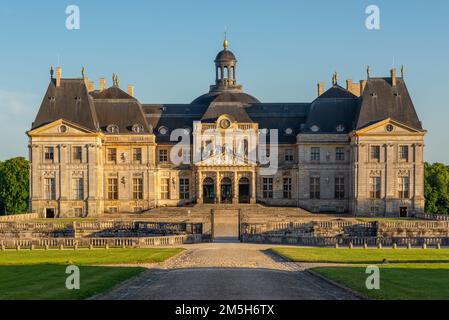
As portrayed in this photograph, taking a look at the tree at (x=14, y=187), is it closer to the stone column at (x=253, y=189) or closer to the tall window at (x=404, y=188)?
the stone column at (x=253, y=189)

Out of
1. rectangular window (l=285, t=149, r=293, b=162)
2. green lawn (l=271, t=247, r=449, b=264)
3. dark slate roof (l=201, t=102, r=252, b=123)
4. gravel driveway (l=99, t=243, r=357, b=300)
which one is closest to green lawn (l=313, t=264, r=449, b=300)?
gravel driveway (l=99, t=243, r=357, b=300)

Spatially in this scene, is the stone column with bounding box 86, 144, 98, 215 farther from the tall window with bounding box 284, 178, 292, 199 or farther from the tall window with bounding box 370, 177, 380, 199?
the tall window with bounding box 370, 177, 380, 199

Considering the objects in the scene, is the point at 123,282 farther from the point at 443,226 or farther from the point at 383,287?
the point at 443,226

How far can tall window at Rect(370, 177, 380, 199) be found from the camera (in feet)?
255

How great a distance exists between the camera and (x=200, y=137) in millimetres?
81062

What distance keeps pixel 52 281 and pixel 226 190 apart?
56.8m

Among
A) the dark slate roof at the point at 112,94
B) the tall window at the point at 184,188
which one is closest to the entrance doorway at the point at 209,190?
the tall window at the point at 184,188

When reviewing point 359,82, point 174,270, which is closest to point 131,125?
point 359,82

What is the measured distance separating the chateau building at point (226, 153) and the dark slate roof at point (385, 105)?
10cm

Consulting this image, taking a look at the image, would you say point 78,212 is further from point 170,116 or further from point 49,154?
point 170,116

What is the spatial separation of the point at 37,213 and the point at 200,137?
18.2 metres

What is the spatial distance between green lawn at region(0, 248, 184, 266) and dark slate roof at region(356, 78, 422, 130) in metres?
40.2

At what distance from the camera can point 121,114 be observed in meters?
81.6
